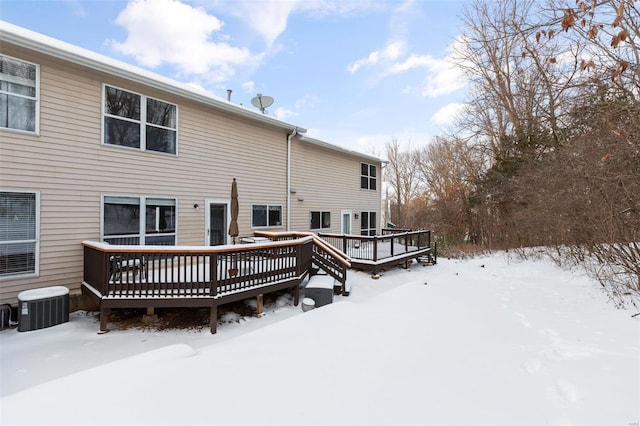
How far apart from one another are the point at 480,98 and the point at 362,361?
56.9ft

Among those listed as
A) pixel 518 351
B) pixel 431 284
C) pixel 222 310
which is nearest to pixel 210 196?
pixel 222 310

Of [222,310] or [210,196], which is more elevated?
[210,196]

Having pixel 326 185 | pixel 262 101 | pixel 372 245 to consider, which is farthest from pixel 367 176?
pixel 262 101

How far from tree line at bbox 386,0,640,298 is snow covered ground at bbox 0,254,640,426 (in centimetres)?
232

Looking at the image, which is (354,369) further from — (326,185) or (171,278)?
(326,185)

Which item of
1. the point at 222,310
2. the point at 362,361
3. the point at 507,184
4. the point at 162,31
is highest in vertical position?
the point at 162,31

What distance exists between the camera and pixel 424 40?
23.5 feet

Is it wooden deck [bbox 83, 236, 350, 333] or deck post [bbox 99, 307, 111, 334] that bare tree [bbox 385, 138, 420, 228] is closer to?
wooden deck [bbox 83, 236, 350, 333]

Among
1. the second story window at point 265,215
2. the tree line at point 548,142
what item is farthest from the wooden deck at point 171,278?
the tree line at point 548,142

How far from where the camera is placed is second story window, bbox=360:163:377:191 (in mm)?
14296

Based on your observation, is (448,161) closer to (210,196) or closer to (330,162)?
(330,162)

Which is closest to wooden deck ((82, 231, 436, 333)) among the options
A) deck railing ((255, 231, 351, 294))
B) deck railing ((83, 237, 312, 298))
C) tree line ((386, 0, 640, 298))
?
deck railing ((83, 237, 312, 298))

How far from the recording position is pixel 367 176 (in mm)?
14641

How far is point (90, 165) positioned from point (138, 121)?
148 cm
